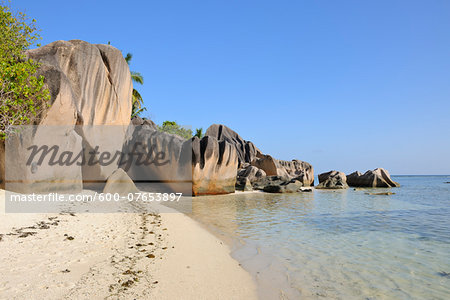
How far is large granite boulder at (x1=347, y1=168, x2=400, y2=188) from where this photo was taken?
1435 inches

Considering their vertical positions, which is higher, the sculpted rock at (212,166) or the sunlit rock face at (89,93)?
the sunlit rock face at (89,93)

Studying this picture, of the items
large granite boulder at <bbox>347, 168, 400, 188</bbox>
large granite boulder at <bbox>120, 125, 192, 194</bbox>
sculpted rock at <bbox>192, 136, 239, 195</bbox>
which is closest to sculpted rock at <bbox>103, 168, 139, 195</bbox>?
large granite boulder at <bbox>120, 125, 192, 194</bbox>

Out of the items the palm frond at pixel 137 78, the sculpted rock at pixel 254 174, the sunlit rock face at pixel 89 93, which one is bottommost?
the sculpted rock at pixel 254 174

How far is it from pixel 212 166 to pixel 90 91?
9438mm

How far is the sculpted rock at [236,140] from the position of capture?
46703mm

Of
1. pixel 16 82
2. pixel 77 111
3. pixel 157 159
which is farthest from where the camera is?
pixel 157 159

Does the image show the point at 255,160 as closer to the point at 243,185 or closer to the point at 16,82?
the point at 243,185

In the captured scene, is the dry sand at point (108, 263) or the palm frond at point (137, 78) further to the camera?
the palm frond at point (137, 78)

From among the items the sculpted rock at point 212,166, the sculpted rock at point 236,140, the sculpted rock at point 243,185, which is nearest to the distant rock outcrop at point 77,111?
the sculpted rock at point 212,166

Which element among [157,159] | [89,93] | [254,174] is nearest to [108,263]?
[89,93]

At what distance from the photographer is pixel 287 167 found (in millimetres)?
42594

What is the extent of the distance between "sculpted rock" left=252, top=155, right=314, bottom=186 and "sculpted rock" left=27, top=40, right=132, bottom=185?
67.5 feet

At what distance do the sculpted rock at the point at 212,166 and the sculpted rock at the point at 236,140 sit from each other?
23.9 metres

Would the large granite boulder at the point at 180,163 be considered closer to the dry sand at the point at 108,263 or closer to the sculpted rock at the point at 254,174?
the sculpted rock at the point at 254,174
